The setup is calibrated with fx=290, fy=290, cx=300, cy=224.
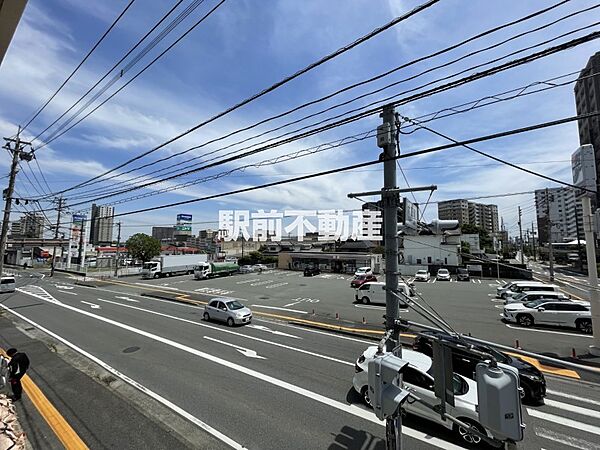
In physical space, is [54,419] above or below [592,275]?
below

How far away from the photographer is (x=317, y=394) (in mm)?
8547

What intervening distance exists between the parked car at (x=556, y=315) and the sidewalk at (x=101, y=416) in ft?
59.7

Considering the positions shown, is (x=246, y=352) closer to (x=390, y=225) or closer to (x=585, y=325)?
(x=390, y=225)

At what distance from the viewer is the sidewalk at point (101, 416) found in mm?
6238

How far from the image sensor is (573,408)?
8.04 meters

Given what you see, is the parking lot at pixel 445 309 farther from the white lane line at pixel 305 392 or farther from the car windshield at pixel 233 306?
the white lane line at pixel 305 392

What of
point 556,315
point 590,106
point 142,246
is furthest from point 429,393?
point 590,106

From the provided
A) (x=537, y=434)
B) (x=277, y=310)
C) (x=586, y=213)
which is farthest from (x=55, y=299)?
(x=586, y=213)

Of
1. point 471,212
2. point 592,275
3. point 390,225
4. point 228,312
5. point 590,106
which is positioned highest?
point 590,106

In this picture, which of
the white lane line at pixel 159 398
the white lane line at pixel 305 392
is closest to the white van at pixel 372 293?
the white lane line at pixel 305 392

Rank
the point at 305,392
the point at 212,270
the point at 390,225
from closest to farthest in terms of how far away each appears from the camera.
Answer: the point at 390,225
the point at 305,392
the point at 212,270

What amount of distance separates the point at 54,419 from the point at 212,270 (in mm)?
38070

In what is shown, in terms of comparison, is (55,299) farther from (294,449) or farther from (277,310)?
(294,449)

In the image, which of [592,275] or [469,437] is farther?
[592,275]
